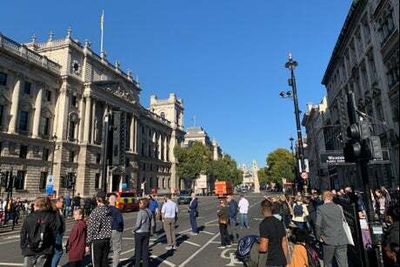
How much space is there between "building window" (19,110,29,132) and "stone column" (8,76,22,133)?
4.23 feet

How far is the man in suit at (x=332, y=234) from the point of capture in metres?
6.50

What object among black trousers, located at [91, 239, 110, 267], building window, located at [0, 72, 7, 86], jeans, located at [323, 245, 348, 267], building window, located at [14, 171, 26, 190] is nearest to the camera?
jeans, located at [323, 245, 348, 267]

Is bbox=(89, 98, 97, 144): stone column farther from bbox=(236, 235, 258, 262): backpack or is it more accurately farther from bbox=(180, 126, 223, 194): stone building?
bbox=(180, 126, 223, 194): stone building

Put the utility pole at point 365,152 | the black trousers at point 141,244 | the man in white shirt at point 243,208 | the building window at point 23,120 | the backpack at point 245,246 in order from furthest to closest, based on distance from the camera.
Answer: the building window at point 23,120, the man in white shirt at point 243,208, the black trousers at point 141,244, the backpack at point 245,246, the utility pole at point 365,152

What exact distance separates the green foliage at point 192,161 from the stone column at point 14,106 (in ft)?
147

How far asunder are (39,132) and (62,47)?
41.5 ft

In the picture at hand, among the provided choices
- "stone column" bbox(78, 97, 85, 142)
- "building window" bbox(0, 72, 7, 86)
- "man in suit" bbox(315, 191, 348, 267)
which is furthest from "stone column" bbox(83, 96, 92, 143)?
"man in suit" bbox(315, 191, 348, 267)

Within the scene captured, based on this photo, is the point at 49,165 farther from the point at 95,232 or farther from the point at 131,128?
the point at 95,232

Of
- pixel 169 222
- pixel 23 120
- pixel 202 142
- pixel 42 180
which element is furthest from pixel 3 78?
pixel 202 142

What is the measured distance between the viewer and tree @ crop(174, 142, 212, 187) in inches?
3036

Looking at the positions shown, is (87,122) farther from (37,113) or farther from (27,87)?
(27,87)

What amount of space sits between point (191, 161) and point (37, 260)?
71.8 meters

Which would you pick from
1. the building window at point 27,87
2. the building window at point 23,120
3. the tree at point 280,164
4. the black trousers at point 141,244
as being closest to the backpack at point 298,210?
the black trousers at point 141,244

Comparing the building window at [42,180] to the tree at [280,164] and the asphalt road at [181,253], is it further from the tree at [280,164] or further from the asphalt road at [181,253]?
the tree at [280,164]
